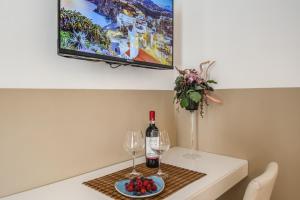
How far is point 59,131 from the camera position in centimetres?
117

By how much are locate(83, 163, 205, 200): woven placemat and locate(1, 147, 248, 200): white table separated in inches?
1.2

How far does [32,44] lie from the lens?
1083 millimetres

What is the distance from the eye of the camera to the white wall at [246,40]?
4.53 ft

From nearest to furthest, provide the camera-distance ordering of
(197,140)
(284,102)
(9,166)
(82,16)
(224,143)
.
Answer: (9,166) < (82,16) < (284,102) < (224,143) < (197,140)

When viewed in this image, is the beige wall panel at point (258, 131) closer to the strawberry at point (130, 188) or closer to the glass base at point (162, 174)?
the glass base at point (162, 174)

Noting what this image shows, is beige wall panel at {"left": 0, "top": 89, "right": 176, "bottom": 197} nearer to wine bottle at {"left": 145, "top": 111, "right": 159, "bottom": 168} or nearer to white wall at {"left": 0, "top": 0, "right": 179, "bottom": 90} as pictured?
white wall at {"left": 0, "top": 0, "right": 179, "bottom": 90}

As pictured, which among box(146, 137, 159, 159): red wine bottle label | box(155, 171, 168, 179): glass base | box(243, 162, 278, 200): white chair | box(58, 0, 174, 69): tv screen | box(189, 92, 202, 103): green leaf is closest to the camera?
box(243, 162, 278, 200): white chair

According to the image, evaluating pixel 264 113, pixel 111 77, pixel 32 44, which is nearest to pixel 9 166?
pixel 32 44

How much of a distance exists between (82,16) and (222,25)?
41.7 inches

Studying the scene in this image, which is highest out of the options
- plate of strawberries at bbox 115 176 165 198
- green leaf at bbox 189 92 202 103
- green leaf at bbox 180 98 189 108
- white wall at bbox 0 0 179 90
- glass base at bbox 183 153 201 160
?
white wall at bbox 0 0 179 90

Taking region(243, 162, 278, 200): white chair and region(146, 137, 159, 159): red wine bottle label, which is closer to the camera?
region(243, 162, 278, 200): white chair

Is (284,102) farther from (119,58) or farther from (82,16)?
(82,16)

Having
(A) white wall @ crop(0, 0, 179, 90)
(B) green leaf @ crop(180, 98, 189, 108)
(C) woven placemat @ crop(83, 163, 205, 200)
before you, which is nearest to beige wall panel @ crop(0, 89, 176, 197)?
(A) white wall @ crop(0, 0, 179, 90)

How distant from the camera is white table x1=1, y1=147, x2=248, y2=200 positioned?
3.21ft
